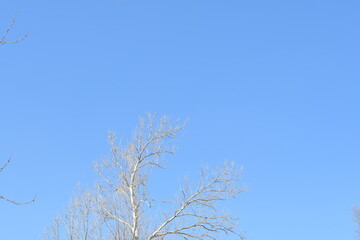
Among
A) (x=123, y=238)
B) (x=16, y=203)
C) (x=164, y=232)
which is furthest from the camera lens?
(x=123, y=238)

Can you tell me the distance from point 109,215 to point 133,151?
2.20m

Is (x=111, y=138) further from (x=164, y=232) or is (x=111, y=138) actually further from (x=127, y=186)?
(x=164, y=232)

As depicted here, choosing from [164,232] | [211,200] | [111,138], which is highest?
[111,138]

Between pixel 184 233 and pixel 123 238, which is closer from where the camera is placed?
pixel 184 233

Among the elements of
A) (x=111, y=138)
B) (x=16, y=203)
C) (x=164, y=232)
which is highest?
(x=111, y=138)

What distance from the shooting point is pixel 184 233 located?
14.6 m

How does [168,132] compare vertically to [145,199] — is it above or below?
above

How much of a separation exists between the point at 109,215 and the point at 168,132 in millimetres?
3294

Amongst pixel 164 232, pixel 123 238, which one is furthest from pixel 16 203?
pixel 123 238

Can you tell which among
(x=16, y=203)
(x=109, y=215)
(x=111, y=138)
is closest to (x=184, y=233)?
(x=109, y=215)

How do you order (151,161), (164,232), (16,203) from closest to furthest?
(16,203) < (164,232) < (151,161)

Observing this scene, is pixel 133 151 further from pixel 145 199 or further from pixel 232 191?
pixel 232 191

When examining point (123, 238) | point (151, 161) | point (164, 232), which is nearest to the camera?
point (164, 232)

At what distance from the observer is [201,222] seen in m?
14.6
